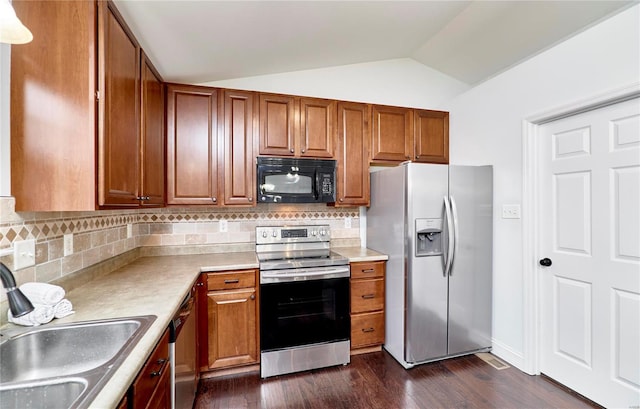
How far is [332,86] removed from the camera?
278cm

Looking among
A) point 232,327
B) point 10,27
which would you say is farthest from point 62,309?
point 232,327

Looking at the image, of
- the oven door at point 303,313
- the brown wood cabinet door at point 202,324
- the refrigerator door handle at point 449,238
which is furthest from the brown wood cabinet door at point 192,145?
the refrigerator door handle at point 449,238

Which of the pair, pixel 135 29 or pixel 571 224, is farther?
pixel 571 224

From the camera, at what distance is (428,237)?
238cm

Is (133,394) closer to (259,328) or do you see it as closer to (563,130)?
(259,328)

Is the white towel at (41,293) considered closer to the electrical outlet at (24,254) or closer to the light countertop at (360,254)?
the electrical outlet at (24,254)

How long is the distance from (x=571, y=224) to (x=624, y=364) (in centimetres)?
88

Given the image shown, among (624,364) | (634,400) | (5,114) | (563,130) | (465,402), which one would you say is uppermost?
(563,130)

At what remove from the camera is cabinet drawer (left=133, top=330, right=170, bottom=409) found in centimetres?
92

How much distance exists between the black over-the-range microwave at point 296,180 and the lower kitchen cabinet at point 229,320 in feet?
2.20

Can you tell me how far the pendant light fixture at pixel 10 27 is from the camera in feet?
2.80

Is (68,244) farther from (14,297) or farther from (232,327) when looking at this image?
(232,327)

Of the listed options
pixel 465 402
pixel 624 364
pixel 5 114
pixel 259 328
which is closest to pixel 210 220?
pixel 259 328

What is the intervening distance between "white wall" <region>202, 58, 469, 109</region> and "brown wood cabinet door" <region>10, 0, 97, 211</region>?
4.38ft
